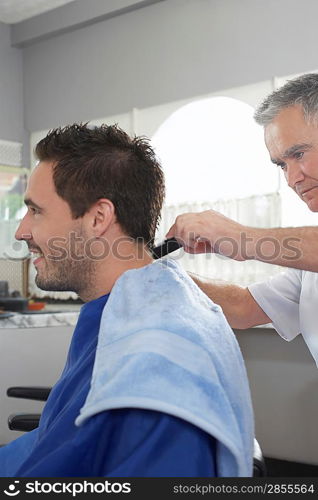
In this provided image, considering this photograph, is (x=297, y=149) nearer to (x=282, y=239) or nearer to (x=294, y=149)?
(x=294, y=149)

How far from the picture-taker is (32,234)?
1.39m

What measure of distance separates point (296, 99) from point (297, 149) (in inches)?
6.2

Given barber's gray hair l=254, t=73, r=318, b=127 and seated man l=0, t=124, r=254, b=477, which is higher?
barber's gray hair l=254, t=73, r=318, b=127

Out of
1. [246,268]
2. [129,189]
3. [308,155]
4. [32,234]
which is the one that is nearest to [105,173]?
[129,189]

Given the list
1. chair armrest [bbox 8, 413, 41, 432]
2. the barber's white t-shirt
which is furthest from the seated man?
the barber's white t-shirt

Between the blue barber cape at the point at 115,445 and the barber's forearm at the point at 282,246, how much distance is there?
1.68 ft

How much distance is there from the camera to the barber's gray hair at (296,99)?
1.92 m

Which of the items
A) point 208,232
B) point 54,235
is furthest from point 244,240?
point 54,235

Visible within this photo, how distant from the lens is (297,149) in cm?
192

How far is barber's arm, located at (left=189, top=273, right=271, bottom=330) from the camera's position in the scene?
208 centimetres

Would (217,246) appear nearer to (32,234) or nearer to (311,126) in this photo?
(32,234)

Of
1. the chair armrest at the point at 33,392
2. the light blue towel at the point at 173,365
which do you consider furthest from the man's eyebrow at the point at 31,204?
the chair armrest at the point at 33,392

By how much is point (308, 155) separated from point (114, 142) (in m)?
0.73

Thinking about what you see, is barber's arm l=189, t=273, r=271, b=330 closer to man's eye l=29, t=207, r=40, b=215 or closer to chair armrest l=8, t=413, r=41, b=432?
chair armrest l=8, t=413, r=41, b=432
